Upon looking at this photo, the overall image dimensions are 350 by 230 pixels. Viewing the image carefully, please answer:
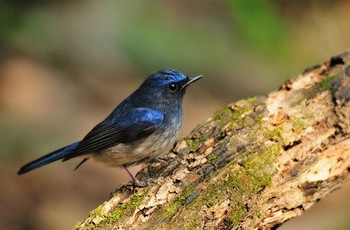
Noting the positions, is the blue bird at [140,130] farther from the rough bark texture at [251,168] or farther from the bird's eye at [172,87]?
the rough bark texture at [251,168]

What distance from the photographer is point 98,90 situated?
9.68 metres

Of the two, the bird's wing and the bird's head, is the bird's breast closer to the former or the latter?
the bird's wing

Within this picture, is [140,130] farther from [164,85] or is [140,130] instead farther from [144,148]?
[164,85]

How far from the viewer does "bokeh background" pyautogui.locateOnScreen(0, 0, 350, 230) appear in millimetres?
7969

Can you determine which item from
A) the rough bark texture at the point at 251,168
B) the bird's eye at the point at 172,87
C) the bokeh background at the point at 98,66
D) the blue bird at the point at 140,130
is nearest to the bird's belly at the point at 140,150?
the blue bird at the point at 140,130

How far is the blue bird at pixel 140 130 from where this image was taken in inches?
218

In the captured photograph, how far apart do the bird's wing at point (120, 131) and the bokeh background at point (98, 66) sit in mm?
2219

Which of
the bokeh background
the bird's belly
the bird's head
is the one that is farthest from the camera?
the bokeh background

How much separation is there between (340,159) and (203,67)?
202 inches

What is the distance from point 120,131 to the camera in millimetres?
5617

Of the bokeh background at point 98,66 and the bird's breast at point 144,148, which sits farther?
the bokeh background at point 98,66

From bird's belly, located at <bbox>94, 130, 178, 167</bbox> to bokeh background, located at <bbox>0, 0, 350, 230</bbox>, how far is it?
7.19 ft

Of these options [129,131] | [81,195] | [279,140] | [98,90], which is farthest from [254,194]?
[98,90]

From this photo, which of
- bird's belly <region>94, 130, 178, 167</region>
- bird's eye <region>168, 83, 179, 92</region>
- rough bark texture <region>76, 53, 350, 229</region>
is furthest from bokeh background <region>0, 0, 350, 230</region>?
rough bark texture <region>76, 53, 350, 229</region>
